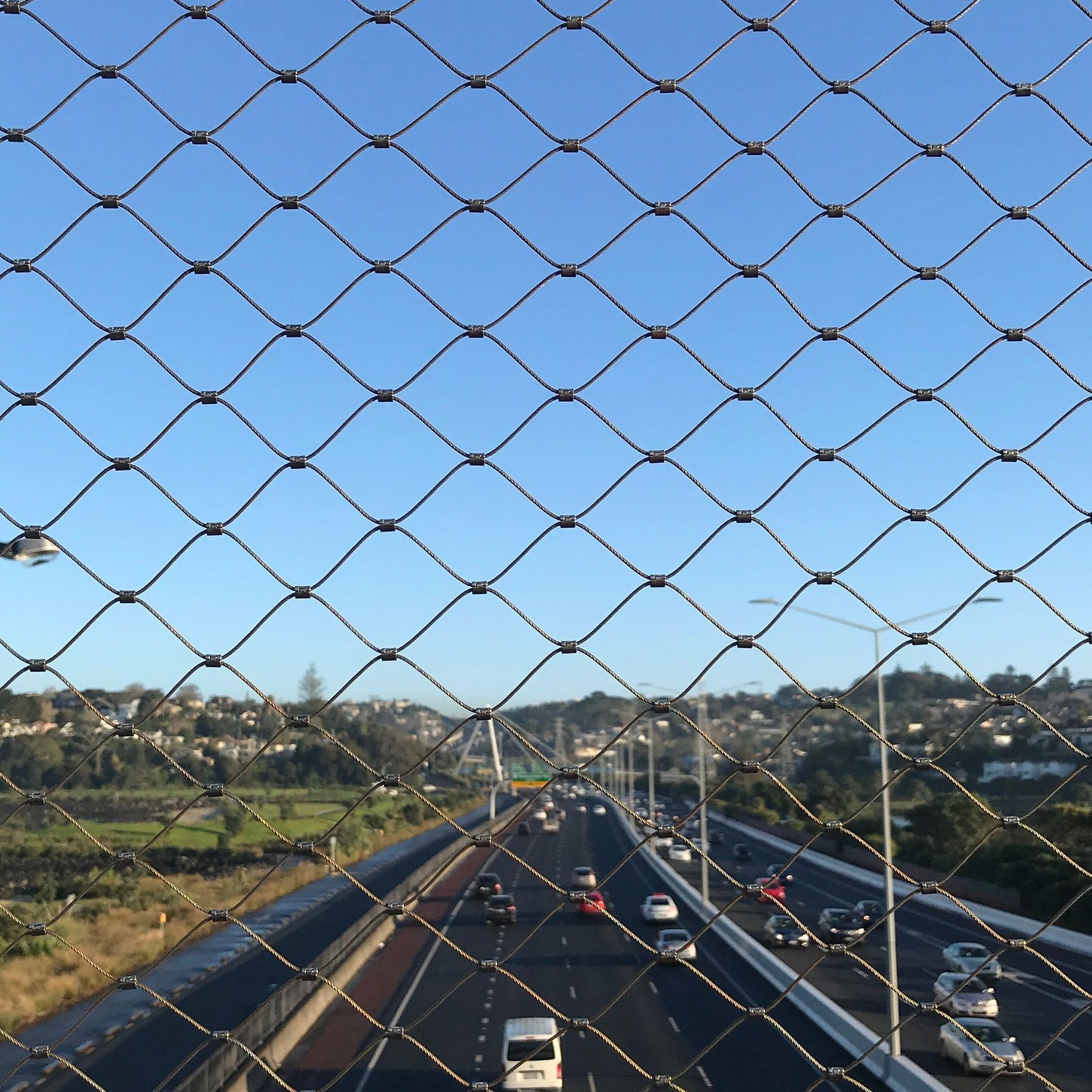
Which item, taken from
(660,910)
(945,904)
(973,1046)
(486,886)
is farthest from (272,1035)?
(486,886)

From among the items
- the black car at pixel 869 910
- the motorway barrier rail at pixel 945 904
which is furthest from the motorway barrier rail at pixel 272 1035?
the motorway barrier rail at pixel 945 904

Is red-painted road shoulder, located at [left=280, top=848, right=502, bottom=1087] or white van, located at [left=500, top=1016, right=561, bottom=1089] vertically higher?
white van, located at [left=500, top=1016, right=561, bottom=1089]

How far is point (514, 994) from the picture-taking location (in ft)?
61.1

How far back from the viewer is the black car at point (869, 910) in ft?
47.4

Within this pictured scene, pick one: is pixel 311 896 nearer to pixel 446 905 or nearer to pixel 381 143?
A: pixel 446 905

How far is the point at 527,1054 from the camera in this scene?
11.0 meters

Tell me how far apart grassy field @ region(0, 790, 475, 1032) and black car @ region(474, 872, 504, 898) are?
4.50 metres

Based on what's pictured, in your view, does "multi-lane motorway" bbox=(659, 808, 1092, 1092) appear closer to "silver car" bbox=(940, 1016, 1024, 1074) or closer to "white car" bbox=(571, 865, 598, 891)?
"silver car" bbox=(940, 1016, 1024, 1074)

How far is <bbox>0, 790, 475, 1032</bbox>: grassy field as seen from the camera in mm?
17938

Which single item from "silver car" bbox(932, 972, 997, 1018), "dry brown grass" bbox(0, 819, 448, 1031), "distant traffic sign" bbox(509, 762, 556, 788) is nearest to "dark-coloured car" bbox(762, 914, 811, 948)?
"silver car" bbox(932, 972, 997, 1018)

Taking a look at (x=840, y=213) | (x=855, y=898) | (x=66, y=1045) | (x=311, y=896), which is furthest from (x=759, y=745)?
(x=840, y=213)

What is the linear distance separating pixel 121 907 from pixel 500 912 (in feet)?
29.0

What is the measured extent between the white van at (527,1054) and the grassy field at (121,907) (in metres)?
3.27

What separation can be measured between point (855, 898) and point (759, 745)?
55.2 meters
